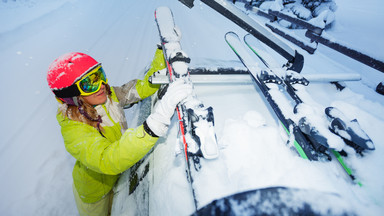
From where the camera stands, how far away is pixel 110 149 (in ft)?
3.90

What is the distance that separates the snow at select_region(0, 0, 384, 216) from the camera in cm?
99

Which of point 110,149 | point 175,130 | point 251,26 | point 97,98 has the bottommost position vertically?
point 175,130

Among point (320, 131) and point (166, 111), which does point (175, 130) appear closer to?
point (166, 111)

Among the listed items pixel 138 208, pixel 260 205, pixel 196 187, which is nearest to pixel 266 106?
pixel 196 187

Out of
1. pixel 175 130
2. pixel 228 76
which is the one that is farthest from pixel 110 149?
pixel 228 76

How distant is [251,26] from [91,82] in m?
1.86

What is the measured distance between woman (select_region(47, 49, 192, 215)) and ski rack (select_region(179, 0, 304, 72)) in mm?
1175

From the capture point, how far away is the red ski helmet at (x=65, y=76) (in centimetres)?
134

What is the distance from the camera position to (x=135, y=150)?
113 cm

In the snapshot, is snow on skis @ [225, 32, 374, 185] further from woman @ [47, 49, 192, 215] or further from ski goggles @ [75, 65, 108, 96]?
ski goggles @ [75, 65, 108, 96]

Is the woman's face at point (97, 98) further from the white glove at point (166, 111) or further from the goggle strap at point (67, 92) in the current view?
the white glove at point (166, 111)

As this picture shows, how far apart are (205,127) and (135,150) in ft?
1.77

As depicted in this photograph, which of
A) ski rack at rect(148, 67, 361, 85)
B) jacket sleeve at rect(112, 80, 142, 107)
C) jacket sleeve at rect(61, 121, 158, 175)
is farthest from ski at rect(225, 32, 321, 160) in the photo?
jacket sleeve at rect(112, 80, 142, 107)

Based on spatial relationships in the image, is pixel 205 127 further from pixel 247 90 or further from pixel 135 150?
pixel 247 90
